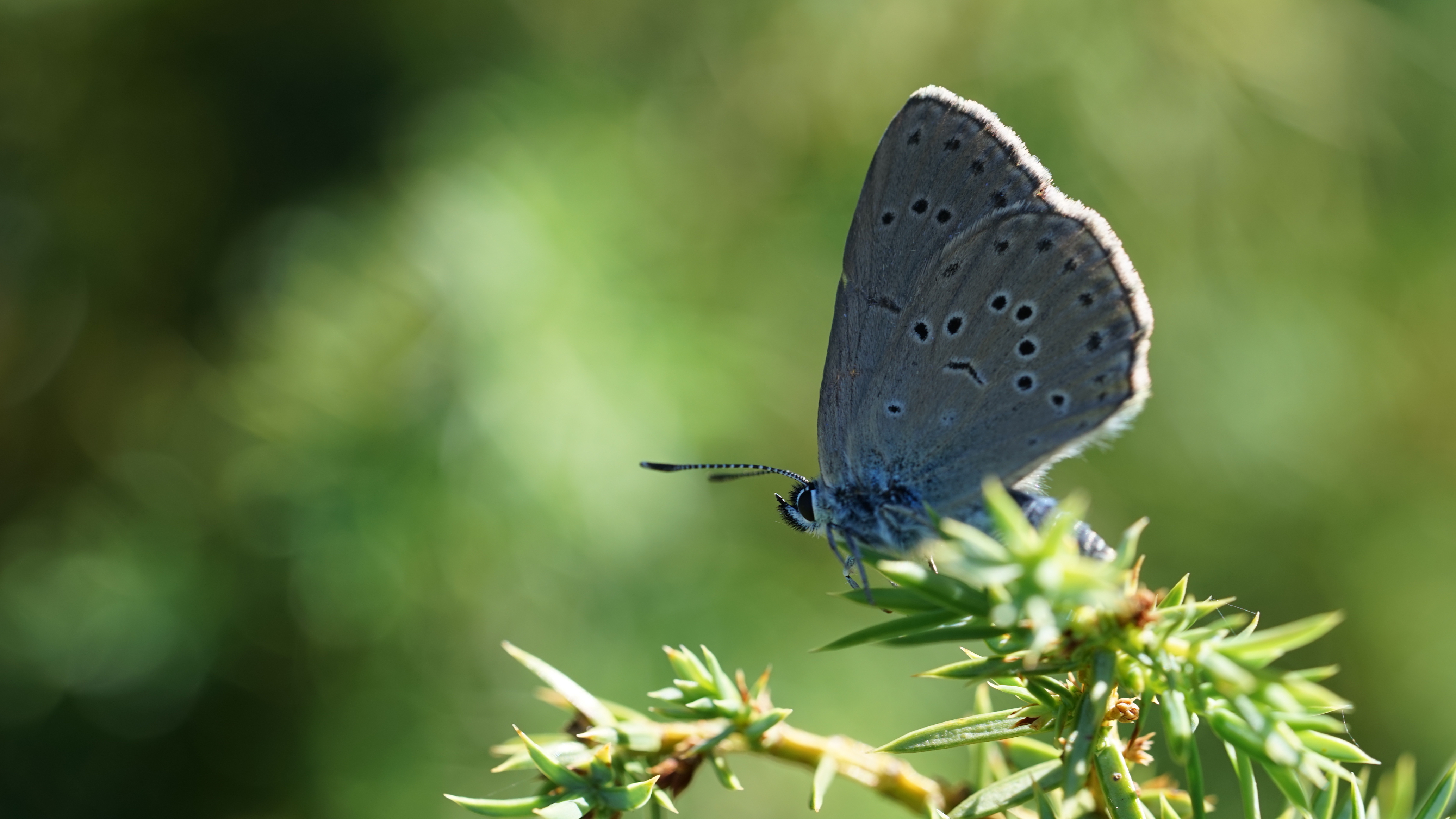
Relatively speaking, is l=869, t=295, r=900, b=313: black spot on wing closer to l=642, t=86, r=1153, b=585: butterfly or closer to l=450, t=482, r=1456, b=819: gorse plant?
l=642, t=86, r=1153, b=585: butterfly

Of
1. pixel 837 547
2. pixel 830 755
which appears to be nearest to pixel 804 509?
pixel 837 547

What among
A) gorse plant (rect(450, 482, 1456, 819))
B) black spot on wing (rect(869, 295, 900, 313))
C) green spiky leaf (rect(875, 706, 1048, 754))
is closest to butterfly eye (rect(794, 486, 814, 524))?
black spot on wing (rect(869, 295, 900, 313))

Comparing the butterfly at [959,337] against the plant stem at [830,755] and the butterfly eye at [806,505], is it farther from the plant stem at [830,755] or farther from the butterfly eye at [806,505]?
the plant stem at [830,755]

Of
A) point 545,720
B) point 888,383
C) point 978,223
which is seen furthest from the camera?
point 545,720

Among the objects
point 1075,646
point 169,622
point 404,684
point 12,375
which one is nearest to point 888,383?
point 1075,646

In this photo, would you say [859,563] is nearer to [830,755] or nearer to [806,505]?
[830,755]

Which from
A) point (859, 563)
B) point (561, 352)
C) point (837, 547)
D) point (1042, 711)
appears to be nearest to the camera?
point (1042, 711)

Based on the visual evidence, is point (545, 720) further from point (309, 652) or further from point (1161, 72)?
point (1161, 72)
